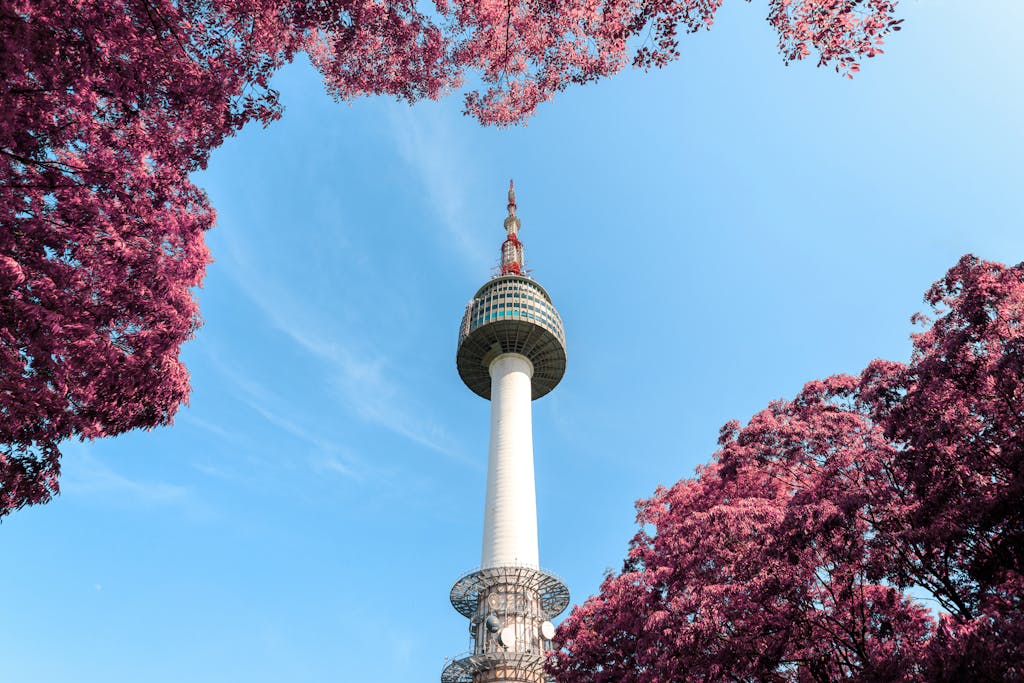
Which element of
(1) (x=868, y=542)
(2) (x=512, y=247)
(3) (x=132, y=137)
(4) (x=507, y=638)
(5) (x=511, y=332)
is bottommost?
(1) (x=868, y=542)

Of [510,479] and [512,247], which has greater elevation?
[512,247]

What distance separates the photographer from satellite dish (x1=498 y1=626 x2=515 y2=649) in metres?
49.6

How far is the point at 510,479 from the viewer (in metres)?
59.8

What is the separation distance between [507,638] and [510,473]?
1491 centimetres

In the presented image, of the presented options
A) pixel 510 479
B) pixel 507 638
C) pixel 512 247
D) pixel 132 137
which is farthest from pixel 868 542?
pixel 512 247

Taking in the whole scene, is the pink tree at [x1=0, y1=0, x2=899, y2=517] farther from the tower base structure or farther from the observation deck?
the observation deck

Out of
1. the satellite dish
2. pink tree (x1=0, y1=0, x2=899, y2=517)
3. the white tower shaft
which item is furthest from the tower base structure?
pink tree (x1=0, y1=0, x2=899, y2=517)

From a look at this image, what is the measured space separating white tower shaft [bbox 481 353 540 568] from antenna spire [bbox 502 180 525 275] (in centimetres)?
1381

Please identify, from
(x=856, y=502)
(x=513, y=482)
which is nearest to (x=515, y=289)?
(x=513, y=482)

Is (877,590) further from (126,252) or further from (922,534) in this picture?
(126,252)

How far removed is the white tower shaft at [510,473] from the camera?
5559cm

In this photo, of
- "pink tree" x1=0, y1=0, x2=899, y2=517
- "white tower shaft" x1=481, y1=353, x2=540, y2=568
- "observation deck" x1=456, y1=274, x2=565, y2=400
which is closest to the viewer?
"pink tree" x1=0, y1=0, x2=899, y2=517

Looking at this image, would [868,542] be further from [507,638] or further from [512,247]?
[512,247]

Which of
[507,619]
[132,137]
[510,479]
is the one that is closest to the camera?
[132,137]
